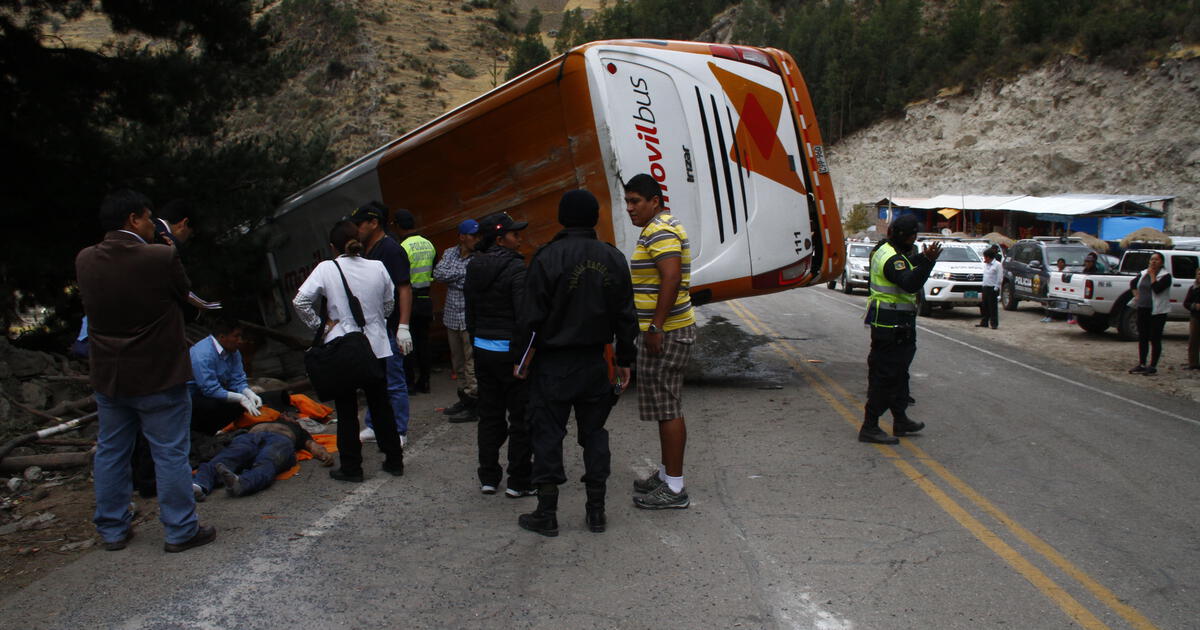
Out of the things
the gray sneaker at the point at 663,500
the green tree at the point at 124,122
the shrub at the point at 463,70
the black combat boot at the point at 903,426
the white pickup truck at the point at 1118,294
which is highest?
the shrub at the point at 463,70

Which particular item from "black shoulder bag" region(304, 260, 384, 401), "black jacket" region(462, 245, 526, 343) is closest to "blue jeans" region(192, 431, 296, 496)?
"black shoulder bag" region(304, 260, 384, 401)

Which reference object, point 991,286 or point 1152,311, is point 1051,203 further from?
point 1152,311

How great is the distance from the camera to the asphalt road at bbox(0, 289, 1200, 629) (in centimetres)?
364

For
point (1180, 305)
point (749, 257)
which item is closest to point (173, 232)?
point (749, 257)

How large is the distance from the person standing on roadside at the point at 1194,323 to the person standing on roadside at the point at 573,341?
1061cm

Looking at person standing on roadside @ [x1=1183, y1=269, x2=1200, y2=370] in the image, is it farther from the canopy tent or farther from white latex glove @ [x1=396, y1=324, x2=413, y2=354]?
the canopy tent

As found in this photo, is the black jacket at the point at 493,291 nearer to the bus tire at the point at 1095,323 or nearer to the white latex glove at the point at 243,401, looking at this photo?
the white latex glove at the point at 243,401

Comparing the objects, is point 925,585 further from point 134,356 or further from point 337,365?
point 134,356

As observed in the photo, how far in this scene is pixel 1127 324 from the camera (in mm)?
15250

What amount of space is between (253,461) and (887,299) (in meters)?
4.87

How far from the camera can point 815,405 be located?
8.09 m

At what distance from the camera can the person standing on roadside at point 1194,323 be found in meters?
11.5

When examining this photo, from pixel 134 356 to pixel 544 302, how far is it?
2.11 m

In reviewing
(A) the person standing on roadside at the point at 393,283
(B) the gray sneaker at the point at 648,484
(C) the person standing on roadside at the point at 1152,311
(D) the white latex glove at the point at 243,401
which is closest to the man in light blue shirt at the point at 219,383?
(D) the white latex glove at the point at 243,401
